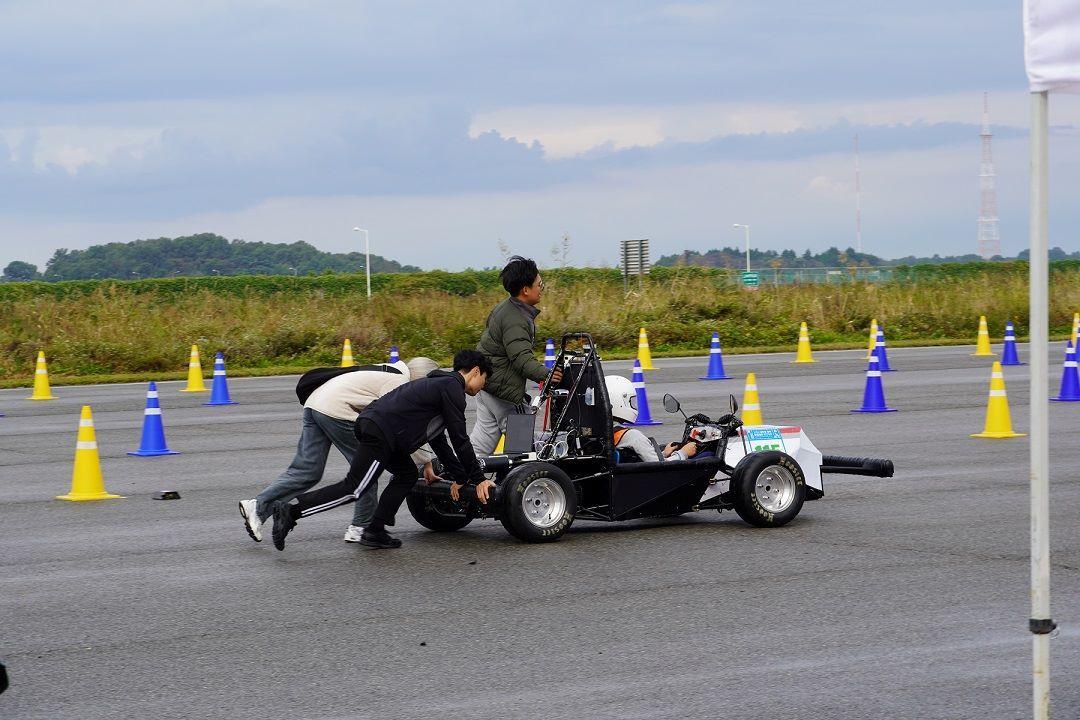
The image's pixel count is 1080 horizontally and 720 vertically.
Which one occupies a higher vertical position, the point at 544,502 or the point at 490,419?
the point at 490,419

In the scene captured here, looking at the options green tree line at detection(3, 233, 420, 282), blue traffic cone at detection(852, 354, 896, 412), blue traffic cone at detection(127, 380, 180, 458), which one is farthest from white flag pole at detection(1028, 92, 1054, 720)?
green tree line at detection(3, 233, 420, 282)

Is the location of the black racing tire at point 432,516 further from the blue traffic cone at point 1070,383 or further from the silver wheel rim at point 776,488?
the blue traffic cone at point 1070,383

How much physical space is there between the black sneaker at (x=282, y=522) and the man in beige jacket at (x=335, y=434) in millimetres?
438

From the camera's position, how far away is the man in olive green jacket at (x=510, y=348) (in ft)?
33.2

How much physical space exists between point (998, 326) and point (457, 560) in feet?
102

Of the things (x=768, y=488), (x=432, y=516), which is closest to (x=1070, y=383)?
(x=768, y=488)

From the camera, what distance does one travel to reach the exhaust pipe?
403 inches

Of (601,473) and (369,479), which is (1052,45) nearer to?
(601,473)

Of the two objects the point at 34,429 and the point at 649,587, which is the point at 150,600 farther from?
the point at 34,429

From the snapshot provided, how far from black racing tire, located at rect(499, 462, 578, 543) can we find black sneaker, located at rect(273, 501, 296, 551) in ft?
4.52

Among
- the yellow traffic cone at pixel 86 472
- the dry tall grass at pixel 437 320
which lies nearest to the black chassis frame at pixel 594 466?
the yellow traffic cone at pixel 86 472

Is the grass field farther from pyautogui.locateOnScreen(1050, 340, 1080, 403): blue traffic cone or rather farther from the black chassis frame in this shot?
the black chassis frame

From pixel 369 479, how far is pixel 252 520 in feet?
3.08

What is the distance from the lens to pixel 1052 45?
4551mm
